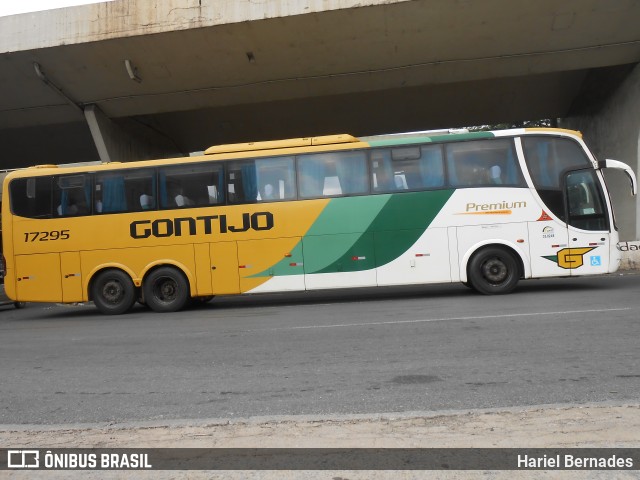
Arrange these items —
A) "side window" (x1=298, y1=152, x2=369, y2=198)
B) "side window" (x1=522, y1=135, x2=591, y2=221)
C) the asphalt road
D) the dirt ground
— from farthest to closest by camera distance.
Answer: "side window" (x1=298, y1=152, x2=369, y2=198), "side window" (x1=522, y1=135, x2=591, y2=221), the asphalt road, the dirt ground

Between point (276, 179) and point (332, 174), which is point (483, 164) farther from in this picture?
point (276, 179)

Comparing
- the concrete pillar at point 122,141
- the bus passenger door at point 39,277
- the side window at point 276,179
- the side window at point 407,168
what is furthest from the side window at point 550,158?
the concrete pillar at point 122,141

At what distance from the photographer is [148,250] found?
1122cm

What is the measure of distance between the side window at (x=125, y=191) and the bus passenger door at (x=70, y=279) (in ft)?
4.04

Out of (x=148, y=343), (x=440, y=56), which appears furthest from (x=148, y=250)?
(x=440, y=56)

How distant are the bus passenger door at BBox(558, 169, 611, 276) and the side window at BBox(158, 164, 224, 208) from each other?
268 inches

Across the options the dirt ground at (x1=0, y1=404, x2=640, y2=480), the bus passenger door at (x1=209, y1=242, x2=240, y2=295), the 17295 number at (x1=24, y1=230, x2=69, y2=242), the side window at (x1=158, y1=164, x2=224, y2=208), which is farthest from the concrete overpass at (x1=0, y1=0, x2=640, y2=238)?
the dirt ground at (x1=0, y1=404, x2=640, y2=480)

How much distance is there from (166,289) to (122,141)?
10952 mm

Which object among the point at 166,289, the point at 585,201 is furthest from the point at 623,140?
the point at 166,289

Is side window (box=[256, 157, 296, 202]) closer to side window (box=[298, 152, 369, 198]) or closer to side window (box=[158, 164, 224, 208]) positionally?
side window (box=[298, 152, 369, 198])

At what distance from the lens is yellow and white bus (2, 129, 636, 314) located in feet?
34.4

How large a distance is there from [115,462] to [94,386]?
2.10m

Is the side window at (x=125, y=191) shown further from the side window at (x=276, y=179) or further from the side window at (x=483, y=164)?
the side window at (x=483, y=164)

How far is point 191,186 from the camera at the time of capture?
11.2 m
